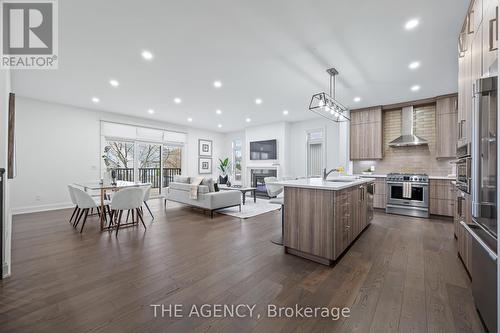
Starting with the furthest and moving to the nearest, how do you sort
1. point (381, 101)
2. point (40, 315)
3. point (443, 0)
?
1. point (381, 101)
2. point (443, 0)
3. point (40, 315)

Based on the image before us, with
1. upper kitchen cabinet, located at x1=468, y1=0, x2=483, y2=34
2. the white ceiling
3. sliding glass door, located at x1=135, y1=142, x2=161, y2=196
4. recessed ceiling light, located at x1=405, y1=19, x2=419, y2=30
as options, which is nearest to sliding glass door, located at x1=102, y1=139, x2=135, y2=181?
sliding glass door, located at x1=135, y1=142, x2=161, y2=196

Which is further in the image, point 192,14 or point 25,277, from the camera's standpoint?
point 192,14

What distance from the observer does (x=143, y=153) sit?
713 cm

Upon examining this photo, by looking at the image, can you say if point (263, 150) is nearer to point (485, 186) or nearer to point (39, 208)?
point (39, 208)

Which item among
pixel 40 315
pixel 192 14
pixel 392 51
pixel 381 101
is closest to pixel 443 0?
pixel 392 51

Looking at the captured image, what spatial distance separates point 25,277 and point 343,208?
135 inches

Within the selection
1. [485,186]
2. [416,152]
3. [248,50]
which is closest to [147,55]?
[248,50]

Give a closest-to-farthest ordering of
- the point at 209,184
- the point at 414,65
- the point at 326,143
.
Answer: the point at 414,65
the point at 209,184
the point at 326,143

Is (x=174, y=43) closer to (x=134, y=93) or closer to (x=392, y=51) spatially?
(x=134, y=93)

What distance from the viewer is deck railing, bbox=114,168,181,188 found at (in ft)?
22.1

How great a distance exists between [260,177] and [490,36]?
7059mm

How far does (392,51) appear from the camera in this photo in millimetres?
2885

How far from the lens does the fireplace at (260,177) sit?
25.8 feet

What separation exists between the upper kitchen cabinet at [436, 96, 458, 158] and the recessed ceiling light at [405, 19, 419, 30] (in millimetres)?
3334
